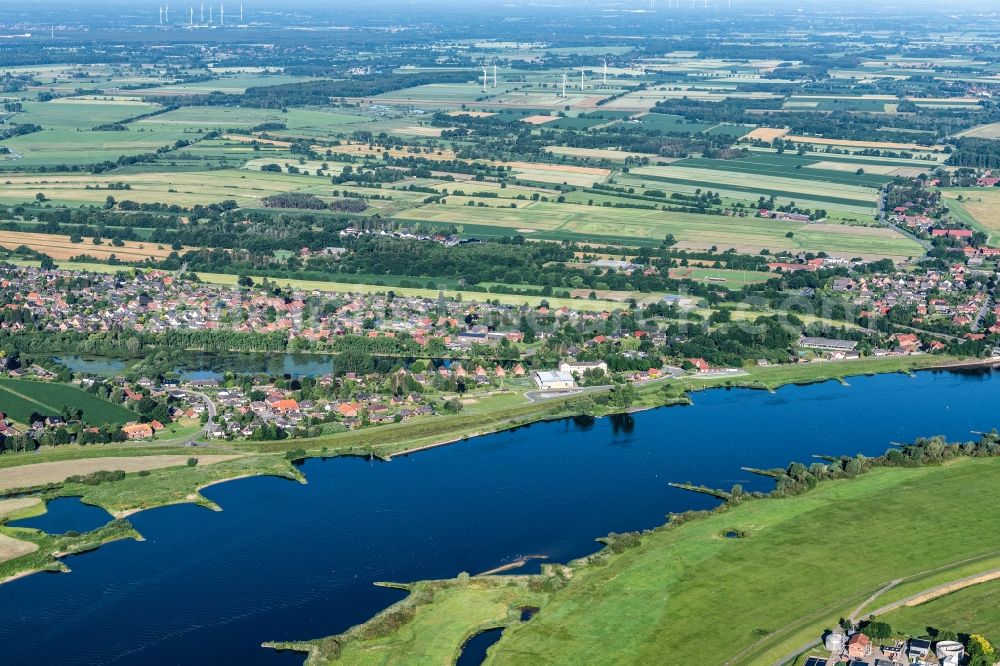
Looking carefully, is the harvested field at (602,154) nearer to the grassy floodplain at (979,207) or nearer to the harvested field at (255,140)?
the harvested field at (255,140)

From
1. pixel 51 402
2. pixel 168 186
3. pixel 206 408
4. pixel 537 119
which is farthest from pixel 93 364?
pixel 537 119

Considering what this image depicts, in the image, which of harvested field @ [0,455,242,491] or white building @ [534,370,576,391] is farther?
white building @ [534,370,576,391]

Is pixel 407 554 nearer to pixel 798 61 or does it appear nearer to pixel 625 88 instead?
pixel 625 88

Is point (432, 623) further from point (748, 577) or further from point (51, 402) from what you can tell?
point (51, 402)

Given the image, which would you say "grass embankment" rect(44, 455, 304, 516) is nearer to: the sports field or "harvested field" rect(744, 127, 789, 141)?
the sports field

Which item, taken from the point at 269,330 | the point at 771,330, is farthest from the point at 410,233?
the point at 771,330

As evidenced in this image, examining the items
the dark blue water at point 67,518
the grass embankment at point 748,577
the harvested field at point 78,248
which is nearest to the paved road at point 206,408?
the dark blue water at point 67,518

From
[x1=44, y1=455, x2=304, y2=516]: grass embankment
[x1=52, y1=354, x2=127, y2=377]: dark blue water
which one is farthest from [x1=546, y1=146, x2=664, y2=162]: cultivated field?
[x1=44, y1=455, x2=304, y2=516]: grass embankment
